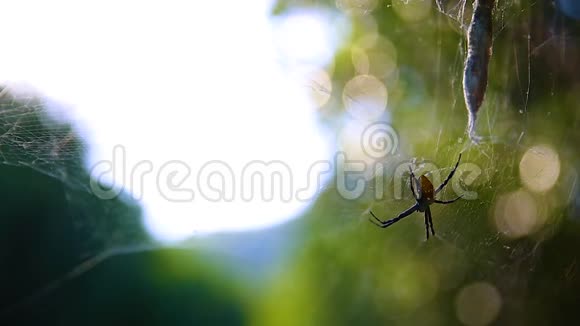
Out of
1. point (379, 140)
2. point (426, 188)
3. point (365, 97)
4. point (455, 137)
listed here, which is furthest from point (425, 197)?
point (365, 97)

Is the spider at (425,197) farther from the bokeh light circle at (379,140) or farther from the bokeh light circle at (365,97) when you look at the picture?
the bokeh light circle at (365,97)

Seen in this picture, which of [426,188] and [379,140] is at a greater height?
[379,140]

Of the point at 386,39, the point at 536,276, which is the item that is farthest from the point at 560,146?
the point at 386,39

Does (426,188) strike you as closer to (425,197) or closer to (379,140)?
(425,197)

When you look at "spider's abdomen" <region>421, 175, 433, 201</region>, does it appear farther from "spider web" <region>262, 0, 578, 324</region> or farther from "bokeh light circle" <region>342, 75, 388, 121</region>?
"bokeh light circle" <region>342, 75, 388, 121</region>

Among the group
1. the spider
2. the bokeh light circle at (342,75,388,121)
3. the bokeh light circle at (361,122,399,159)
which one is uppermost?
the bokeh light circle at (342,75,388,121)

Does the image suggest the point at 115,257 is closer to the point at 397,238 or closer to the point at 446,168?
the point at 397,238

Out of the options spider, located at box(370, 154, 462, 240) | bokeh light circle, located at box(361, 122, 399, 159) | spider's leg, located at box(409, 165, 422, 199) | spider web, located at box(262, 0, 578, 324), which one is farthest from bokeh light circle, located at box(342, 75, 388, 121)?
spider's leg, located at box(409, 165, 422, 199)

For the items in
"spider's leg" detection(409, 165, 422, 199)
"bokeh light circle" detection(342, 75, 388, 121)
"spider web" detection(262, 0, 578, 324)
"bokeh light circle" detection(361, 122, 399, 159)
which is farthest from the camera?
"bokeh light circle" detection(342, 75, 388, 121)

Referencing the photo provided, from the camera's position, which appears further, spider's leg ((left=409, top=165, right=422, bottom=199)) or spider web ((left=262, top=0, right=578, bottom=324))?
spider's leg ((left=409, top=165, right=422, bottom=199))
